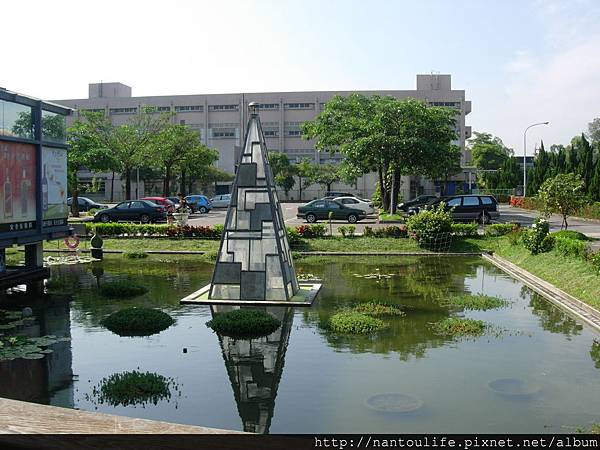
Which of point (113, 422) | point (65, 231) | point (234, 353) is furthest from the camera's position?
point (65, 231)

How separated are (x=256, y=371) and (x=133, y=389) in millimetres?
1856

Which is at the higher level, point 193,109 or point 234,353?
point 193,109

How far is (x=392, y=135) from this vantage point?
3469cm

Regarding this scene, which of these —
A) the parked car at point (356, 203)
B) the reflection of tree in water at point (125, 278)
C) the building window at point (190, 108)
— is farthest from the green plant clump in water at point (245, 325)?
the building window at point (190, 108)

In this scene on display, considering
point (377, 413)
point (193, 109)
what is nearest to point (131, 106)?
point (193, 109)

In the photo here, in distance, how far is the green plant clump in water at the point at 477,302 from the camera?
13641mm

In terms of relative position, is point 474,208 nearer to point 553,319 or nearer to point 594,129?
point 553,319

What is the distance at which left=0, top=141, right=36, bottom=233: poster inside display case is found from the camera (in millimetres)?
14203

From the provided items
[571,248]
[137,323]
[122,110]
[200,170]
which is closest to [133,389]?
[137,323]

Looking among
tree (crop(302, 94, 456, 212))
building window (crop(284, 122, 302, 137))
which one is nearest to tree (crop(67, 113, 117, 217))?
tree (crop(302, 94, 456, 212))

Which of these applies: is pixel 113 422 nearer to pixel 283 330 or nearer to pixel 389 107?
pixel 283 330

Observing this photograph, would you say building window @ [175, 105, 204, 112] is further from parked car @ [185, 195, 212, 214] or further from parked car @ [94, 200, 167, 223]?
parked car @ [94, 200, 167, 223]

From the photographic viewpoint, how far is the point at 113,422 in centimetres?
238

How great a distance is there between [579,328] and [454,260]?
10942mm
